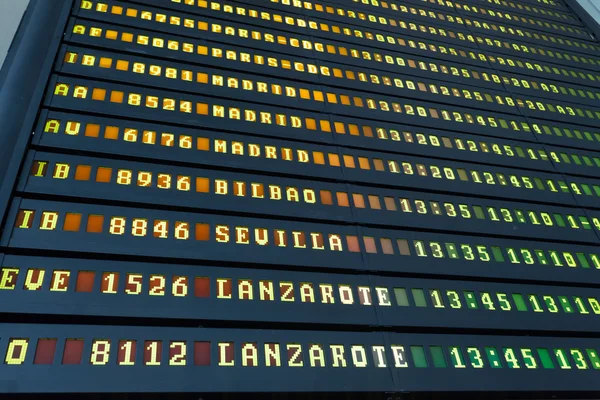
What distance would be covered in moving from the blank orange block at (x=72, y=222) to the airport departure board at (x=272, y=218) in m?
0.11

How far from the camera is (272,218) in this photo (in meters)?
28.1

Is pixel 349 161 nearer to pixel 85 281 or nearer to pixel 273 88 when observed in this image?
pixel 273 88

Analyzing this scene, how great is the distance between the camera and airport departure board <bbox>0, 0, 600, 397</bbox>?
21.6m

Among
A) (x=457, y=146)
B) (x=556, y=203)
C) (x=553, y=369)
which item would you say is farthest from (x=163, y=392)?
(x=556, y=203)

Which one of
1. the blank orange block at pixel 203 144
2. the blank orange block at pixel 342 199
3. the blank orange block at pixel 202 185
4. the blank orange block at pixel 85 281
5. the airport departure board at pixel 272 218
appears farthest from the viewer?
the blank orange block at pixel 342 199

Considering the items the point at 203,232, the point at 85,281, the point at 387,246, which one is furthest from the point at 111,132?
the point at 387,246

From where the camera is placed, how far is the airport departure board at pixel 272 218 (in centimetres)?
2158

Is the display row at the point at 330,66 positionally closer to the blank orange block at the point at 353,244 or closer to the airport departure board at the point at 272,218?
the airport departure board at the point at 272,218

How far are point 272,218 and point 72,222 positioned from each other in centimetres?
940

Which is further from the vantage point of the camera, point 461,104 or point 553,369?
point 461,104

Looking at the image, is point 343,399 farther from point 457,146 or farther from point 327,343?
point 457,146

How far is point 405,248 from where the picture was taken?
94.4 feet

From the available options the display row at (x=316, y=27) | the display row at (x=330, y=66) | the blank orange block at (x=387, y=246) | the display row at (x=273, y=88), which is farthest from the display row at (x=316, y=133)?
the display row at (x=316, y=27)

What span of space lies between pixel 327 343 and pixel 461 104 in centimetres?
2413
